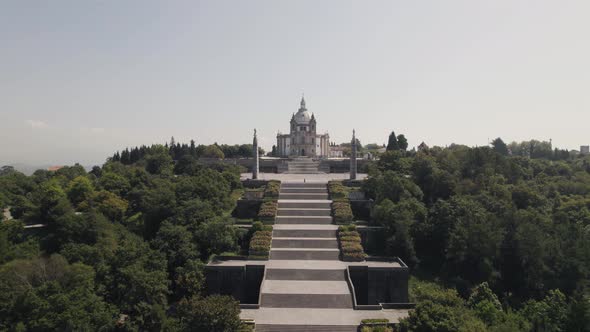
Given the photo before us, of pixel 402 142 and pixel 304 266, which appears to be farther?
pixel 402 142

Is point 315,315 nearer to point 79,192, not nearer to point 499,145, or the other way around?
point 79,192

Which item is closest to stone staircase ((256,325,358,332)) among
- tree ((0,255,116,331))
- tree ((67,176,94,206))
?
tree ((0,255,116,331))

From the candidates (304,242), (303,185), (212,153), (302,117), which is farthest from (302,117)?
(304,242)

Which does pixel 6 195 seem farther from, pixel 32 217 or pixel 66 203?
pixel 66 203

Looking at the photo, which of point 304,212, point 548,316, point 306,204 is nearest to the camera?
point 548,316

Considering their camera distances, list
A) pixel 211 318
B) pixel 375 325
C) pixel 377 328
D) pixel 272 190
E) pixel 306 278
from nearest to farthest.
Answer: pixel 211 318
pixel 377 328
pixel 375 325
pixel 306 278
pixel 272 190

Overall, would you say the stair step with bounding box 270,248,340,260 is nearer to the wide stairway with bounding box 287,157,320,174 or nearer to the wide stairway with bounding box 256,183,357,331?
the wide stairway with bounding box 256,183,357,331

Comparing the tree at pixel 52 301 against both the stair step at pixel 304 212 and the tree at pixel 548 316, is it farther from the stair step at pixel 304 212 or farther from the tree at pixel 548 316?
the tree at pixel 548 316
